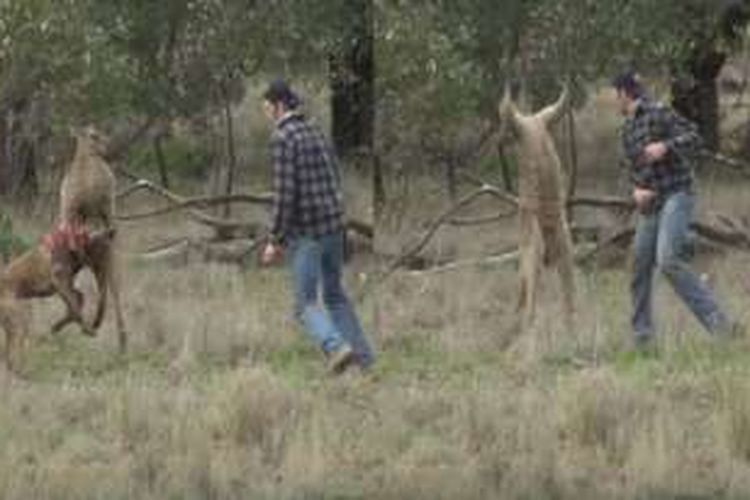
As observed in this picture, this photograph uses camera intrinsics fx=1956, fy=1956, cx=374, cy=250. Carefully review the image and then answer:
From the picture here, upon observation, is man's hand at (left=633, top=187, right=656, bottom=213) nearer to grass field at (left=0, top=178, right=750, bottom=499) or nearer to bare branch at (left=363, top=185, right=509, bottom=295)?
grass field at (left=0, top=178, right=750, bottom=499)

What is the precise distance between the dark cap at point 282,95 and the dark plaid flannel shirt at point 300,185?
0.08 meters

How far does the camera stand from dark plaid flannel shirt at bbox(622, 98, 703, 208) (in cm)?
1240

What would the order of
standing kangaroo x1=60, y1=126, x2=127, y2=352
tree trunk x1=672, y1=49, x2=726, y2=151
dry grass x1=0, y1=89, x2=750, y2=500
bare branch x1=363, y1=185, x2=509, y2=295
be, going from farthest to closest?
1. tree trunk x1=672, y1=49, x2=726, y2=151
2. bare branch x1=363, y1=185, x2=509, y2=295
3. standing kangaroo x1=60, y1=126, x2=127, y2=352
4. dry grass x1=0, y1=89, x2=750, y2=500

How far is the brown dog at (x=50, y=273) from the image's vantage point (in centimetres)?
1245

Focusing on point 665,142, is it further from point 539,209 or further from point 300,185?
point 300,185

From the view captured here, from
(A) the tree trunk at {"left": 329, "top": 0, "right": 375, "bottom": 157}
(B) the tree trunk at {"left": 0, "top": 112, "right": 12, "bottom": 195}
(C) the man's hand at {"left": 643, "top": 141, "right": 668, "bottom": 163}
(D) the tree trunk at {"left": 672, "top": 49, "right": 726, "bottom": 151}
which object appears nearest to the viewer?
(C) the man's hand at {"left": 643, "top": 141, "right": 668, "bottom": 163}

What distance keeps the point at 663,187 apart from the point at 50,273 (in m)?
3.97

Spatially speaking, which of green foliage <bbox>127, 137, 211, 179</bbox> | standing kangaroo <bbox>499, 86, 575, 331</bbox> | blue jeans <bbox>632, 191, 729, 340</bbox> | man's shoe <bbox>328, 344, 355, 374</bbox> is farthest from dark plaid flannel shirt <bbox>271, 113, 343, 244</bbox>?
green foliage <bbox>127, 137, 211, 179</bbox>

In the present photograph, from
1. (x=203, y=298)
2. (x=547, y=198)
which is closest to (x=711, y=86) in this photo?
(x=203, y=298)

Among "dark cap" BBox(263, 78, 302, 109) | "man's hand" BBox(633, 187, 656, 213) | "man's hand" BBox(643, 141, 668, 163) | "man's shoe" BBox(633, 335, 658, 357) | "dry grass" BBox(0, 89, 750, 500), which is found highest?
"dark cap" BBox(263, 78, 302, 109)

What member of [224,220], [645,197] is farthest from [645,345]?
[224,220]

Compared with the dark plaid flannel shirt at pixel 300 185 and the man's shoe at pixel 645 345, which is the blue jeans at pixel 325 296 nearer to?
the dark plaid flannel shirt at pixel 300 185

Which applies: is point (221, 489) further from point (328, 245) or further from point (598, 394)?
point (328, 245)

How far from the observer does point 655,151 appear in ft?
40.2
